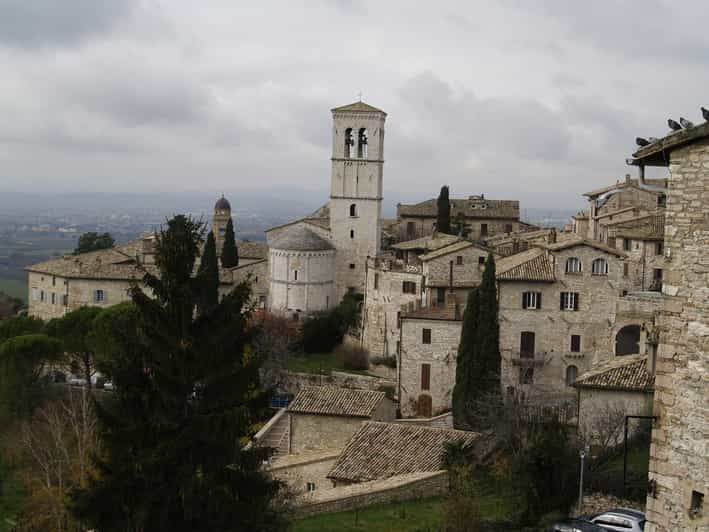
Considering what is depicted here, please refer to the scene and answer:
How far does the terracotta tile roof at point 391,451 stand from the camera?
25.4 meters

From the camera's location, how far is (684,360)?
814cm

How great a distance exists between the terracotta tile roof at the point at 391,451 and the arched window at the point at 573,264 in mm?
9861

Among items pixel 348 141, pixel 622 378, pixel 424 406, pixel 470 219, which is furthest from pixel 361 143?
pixel 622 378

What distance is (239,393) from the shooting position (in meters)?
15.5

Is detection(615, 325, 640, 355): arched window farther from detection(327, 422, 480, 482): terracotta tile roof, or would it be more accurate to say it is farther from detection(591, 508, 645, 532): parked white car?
detection(591, 508, 645, 532): parked white car

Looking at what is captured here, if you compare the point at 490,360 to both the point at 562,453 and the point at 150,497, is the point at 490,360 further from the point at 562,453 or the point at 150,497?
the point at 150,497

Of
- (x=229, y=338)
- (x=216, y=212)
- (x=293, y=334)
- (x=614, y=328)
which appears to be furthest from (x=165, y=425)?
(x=216, y=212)

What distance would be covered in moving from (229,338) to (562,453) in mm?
8152

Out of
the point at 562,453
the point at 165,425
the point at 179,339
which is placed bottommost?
the point at 562,453

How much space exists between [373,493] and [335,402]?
7571 millimetres

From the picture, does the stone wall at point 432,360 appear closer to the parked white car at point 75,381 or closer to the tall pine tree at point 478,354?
the tall pine tree at point 478,354

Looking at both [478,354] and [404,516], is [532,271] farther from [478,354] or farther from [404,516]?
[404,516]

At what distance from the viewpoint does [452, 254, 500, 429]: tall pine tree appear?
105 ft

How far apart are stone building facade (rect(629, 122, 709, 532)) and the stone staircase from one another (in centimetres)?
2182
